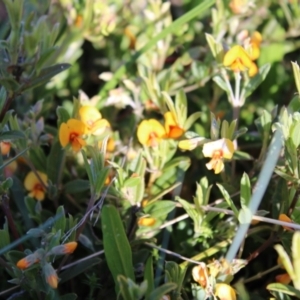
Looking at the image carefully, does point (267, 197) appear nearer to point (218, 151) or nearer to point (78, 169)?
point (218, 151)

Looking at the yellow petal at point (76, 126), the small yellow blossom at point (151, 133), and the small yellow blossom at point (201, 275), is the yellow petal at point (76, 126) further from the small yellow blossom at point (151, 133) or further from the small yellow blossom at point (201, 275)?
the small yellow blossom at point (201, 275)

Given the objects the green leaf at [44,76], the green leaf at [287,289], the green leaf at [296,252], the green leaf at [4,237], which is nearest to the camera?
the green leaf at [296,252]

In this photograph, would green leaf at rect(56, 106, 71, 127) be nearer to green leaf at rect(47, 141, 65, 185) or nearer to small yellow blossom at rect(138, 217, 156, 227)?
green leaf at rect(47, 141, 65, 185)

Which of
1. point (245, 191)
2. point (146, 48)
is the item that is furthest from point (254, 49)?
point (245, 191)

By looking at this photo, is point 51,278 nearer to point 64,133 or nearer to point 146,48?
point 64,133

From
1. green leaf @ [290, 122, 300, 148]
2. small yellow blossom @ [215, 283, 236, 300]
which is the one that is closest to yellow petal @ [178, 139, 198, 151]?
green leaf @ [290, 122, 300, 148]

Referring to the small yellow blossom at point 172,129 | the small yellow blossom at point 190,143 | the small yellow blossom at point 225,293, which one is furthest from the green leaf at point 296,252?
the small yellow blossom at point 172,129

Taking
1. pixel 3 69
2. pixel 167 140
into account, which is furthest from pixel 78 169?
pixel 3 69
